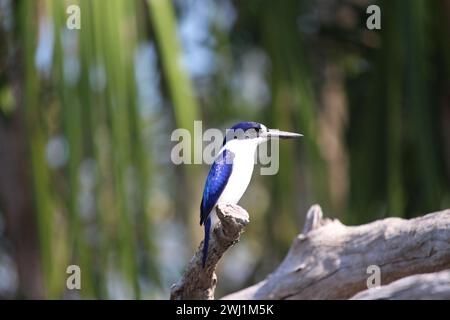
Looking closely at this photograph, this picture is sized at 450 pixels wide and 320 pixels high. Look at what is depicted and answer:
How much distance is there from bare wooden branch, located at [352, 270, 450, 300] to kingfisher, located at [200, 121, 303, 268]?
72 centimetres

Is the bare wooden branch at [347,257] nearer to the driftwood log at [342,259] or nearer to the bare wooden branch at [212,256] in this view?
the driftwood log at [342,259]

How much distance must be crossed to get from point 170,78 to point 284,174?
199cm

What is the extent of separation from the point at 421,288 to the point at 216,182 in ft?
3.06

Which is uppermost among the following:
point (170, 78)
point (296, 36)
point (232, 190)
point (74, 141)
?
point (296, 36)

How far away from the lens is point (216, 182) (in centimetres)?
399

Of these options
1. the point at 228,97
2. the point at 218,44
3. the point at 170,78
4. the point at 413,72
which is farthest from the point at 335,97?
the point at 170,78

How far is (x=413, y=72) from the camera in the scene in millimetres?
5941

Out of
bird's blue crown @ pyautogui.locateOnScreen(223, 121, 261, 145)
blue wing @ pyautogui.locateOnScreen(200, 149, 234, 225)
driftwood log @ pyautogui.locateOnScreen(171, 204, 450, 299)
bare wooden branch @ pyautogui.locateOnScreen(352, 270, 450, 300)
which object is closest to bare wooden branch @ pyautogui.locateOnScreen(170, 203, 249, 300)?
driftwood log @ pyautogui.locateOnScreen(171, 204, 450, 299)

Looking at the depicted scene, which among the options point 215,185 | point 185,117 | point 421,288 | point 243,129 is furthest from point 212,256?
point 185,117

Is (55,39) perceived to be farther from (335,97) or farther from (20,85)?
(335,97)

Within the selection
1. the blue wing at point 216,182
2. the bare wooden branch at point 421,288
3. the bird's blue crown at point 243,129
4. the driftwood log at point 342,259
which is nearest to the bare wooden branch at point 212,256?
the driftwood log at point 342,259

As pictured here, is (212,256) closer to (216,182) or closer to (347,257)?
(216,182)

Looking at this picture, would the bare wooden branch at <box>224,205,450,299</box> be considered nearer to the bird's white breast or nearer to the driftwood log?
the driftwood log

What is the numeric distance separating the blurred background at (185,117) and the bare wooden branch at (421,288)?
1533 millimetres
